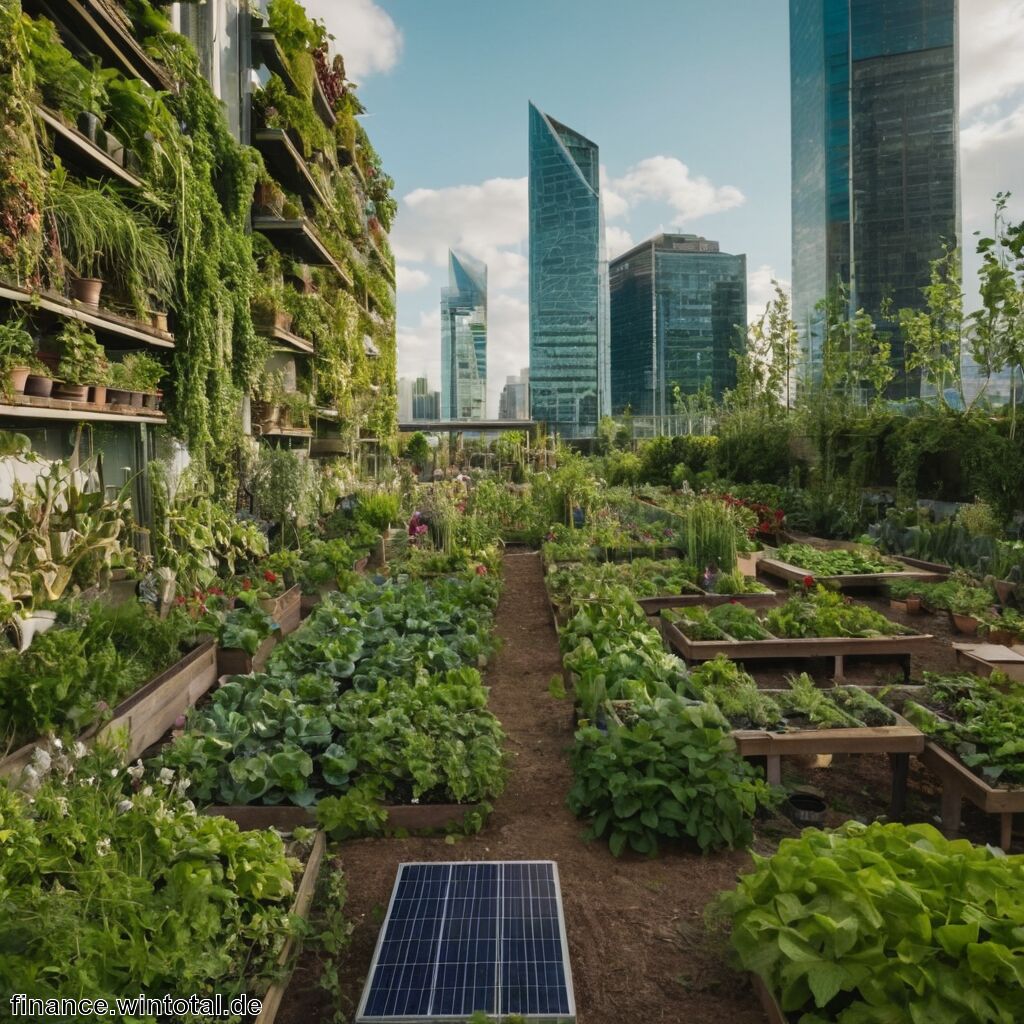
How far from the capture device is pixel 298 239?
10594 millimetres

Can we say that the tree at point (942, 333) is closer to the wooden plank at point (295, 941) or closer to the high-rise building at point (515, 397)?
the wooden plank at point (295, 941)

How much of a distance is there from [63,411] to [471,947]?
4.16m

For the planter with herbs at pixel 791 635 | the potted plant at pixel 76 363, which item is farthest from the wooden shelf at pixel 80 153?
the planter with herbs at pixel 791 635

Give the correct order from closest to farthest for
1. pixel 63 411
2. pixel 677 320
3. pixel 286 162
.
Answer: pixel 63 411
pixel 286 162
pixel 677 320

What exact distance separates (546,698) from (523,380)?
171ft

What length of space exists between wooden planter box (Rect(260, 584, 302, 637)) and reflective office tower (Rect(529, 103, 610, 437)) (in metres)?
→ 41.0

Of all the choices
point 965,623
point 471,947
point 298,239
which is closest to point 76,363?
point 471,947

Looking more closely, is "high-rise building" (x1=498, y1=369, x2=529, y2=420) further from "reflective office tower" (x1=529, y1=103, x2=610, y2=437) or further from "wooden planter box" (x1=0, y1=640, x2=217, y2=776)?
"wooden planter box" (x1=0, y1=640, x2=217, y2=776)

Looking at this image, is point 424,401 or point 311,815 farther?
point 424,401

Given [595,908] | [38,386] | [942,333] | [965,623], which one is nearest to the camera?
[595,908]

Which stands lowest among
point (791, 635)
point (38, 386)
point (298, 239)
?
point (791, 635)

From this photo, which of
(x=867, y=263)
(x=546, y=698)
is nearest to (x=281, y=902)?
(x=546, y=698)

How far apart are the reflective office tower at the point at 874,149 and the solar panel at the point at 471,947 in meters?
34.9

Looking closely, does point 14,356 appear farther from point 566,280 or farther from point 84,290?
point 566,280
